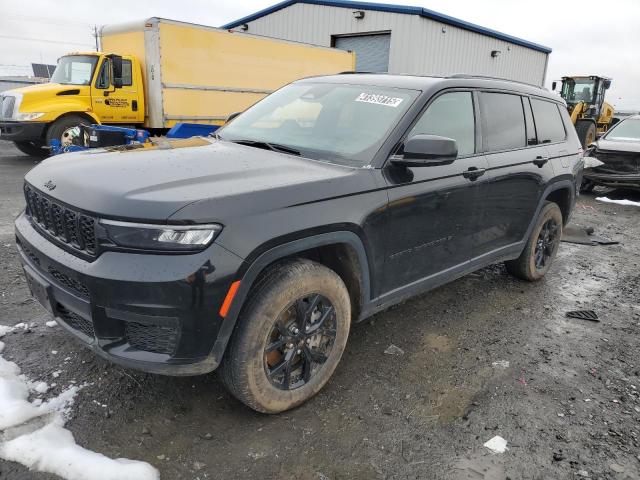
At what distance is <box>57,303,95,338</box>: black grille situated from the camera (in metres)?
2.30

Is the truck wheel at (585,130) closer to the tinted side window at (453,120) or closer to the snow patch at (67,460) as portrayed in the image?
the tinted side window at (453,120)

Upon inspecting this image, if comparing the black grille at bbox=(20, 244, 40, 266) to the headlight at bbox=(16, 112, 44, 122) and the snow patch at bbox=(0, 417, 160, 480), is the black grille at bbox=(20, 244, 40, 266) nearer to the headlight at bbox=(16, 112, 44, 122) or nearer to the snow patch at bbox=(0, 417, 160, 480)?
the snow patch at bbox=(0, 417, 160, 480)

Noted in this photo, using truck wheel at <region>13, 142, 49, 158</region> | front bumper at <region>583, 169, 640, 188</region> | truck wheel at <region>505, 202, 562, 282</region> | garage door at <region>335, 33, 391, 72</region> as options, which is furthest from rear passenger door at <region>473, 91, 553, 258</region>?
garage door at <region>335, 33, 391, 72</region>

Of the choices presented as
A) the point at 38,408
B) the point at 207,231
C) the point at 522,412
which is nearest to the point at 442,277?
the point at 522,412

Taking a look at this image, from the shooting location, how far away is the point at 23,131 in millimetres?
10188

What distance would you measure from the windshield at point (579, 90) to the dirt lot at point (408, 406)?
16361 millimetres

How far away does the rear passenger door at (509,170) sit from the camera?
3.73m

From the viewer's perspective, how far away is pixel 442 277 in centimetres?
346

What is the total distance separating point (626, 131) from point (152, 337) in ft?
38.0

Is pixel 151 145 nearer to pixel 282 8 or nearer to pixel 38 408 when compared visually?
pixel 38 408

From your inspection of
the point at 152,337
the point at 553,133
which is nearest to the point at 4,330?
the point at 152,337

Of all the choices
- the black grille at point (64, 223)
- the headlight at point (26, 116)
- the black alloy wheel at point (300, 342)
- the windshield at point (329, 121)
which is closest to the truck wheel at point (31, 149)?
the headlight at point (26, 116)

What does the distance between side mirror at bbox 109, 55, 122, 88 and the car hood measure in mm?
8582

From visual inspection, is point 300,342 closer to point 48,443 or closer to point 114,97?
point 48,443
